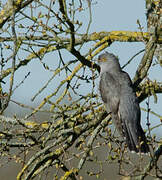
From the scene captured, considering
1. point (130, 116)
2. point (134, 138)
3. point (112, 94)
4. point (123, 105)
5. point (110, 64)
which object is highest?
point (110, 64)

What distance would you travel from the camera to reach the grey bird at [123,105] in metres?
6.85

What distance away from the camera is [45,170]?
610 centimetres

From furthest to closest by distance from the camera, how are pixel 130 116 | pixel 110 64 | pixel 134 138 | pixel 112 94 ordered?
pixel 110 64 < pixel 112 94 < pixel 130 116 < pixel 134 138

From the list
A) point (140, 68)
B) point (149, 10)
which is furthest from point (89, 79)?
point (149, 10)

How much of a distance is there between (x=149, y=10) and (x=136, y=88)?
1.88 metres

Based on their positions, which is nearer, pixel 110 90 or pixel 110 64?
pixel 110 90

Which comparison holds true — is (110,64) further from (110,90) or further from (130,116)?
(130,116)

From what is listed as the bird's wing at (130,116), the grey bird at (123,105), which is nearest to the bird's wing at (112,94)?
the grey bird at (123,105)

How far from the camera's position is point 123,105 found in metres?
7.34

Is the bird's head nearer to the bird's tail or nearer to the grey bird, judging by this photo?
the grey bird

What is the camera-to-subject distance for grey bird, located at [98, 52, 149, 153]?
685 centimetres

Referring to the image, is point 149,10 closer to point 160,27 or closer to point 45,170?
point 160,27

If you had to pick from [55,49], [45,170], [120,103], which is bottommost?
[45,170]

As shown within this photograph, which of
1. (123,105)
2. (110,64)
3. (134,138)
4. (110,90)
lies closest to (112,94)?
(110,90)
